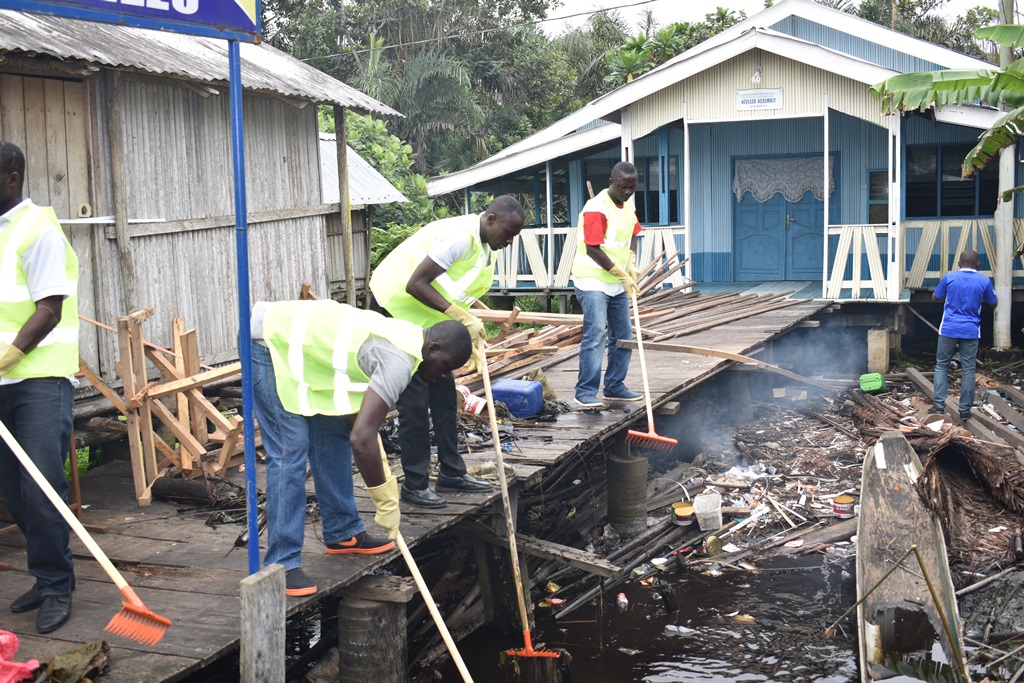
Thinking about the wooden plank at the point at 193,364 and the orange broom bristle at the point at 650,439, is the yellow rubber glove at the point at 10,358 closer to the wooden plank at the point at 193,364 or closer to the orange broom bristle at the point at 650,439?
the wooden plank at the point at 193,364

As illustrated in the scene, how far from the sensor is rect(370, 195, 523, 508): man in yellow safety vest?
626 cm

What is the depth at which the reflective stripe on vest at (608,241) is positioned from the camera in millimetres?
8602

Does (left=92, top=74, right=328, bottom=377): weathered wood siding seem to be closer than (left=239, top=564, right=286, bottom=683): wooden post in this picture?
No

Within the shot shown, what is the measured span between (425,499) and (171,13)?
326 centimetres

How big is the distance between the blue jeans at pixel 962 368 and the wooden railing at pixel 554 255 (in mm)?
5154

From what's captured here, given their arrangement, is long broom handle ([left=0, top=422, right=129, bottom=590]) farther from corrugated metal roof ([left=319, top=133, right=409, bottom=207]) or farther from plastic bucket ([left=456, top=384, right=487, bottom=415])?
corrugated metal roof ([left=319, top=133, right=409, bottom=207])

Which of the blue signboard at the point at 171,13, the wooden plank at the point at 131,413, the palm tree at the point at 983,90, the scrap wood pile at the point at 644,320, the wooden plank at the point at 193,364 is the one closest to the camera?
the blue signboard at the point at 171,13

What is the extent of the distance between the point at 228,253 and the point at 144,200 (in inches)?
46.5

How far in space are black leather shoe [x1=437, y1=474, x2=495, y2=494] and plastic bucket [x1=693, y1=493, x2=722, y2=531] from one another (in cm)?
331

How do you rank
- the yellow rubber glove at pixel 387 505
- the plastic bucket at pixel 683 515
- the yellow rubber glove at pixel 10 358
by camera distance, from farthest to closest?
the plastic bucket at pixel 683 515 → the yellow rubber glove at pixel 387 505 → the yellow rubber glove at pixel 10 358

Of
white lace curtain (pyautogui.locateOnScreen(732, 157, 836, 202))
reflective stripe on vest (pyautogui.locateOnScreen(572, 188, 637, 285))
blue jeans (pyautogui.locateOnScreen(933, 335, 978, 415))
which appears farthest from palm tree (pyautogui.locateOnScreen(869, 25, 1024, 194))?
white lace curtain (pyautogui.locateOnScreen(732, 157, 836, 202))

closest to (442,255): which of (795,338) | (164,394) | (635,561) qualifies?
(164,394)

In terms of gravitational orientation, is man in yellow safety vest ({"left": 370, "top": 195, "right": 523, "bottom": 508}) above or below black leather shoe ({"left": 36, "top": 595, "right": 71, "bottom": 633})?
above

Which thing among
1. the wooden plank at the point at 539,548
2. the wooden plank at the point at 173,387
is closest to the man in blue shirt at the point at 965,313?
the wooden plank at the point at 539,548
